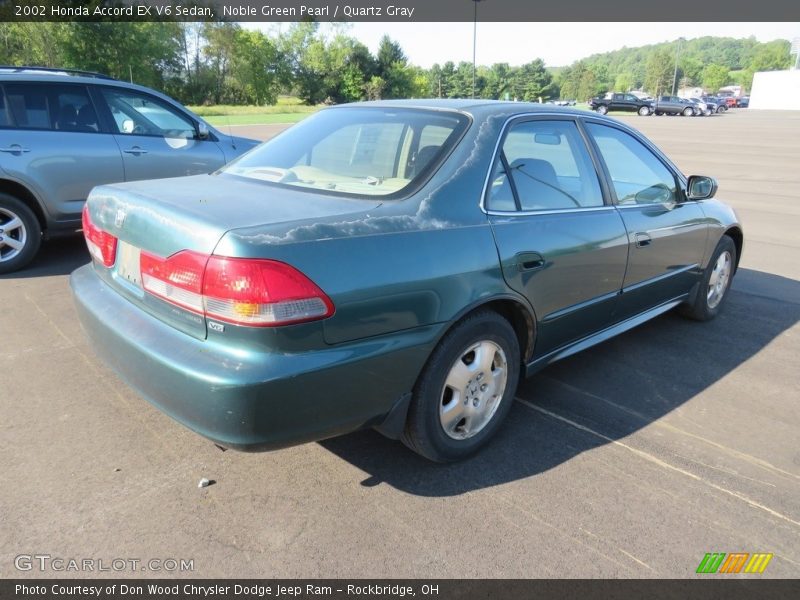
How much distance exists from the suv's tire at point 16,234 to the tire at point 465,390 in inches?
191

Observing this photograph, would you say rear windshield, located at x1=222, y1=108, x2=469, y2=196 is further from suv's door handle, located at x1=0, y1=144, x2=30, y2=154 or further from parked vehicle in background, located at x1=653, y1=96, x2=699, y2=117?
parked vehicle in background, located at x1=653, y1=96, x2=699, y2=117

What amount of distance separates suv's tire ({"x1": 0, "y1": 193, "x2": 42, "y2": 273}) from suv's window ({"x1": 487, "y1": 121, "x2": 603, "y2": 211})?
4897 mm

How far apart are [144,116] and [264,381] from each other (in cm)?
555

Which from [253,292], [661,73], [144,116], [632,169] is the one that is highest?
[661,73]

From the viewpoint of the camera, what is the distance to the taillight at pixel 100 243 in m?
2.84

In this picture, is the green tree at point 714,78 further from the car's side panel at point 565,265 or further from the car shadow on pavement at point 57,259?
the car's side panel at point 565,265

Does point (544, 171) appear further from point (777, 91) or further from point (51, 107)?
point (777, 91)

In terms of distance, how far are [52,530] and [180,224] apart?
129 cm

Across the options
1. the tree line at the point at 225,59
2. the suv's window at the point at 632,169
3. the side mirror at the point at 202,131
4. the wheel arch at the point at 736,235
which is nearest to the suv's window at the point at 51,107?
the side mirror at the point at 202,131

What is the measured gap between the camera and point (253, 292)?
2.13m

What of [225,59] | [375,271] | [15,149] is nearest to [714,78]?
[225,59]
